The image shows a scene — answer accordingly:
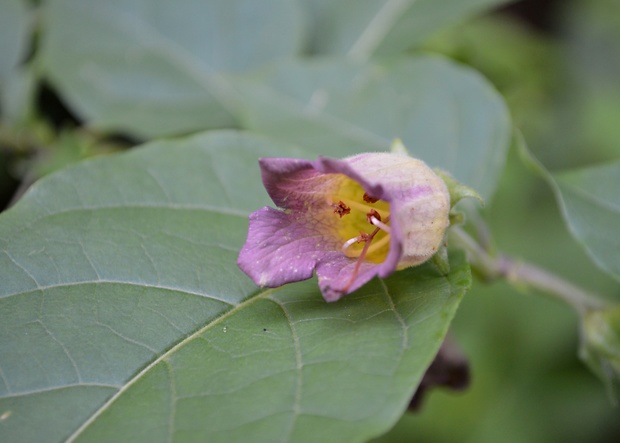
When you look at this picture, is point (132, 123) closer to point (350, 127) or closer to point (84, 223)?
point (350, 127)

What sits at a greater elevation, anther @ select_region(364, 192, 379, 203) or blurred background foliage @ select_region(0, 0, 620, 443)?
anther @ select_region(364, 192, 379, 203)

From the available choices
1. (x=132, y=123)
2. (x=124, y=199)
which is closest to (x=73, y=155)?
(x=132, y=123)

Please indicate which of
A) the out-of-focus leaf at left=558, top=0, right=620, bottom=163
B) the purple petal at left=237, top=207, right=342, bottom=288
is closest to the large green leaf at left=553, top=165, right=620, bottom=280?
the purple petal at left=237, top=207, right=342, bottom=288

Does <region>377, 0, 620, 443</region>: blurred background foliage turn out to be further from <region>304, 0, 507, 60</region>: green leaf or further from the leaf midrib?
the leaf midrib

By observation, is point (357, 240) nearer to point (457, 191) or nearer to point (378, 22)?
point (457, 191)

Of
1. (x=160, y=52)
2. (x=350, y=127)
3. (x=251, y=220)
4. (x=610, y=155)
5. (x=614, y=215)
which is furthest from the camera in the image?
(x=610, y=155)

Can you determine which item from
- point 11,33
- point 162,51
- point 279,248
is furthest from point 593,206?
point 11,33
